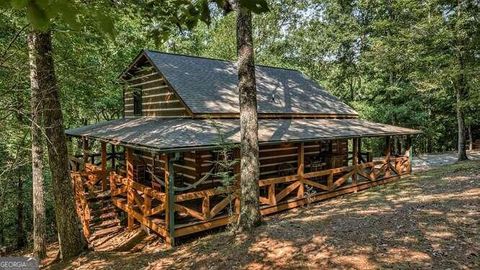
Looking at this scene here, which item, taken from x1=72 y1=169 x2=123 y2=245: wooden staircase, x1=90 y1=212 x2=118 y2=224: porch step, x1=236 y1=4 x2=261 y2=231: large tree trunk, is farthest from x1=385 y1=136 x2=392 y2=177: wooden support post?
x1=90 y1=212 x2=118 y2=224: porch step

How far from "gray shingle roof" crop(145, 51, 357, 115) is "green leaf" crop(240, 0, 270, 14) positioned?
1085cm

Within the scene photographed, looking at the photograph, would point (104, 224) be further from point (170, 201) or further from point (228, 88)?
point (228, 88)

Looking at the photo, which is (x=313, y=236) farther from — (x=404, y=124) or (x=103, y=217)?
(x=404, y=124)

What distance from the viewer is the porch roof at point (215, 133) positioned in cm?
911

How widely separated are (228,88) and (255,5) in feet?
44.1

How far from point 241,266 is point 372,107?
24.4 meters

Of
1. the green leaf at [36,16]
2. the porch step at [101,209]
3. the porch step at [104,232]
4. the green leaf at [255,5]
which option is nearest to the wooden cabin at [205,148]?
the porch step at [101,209]

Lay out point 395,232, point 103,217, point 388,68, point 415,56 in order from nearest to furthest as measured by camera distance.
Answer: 1. point 395,232
2. point 103,217
3. point 415,56
4. point 388,68

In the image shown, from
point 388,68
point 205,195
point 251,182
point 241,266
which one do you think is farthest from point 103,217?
point 388,68

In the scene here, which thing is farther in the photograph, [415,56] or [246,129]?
[415,56]

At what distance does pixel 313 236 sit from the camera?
7098 millimetres

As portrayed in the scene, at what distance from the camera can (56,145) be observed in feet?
26.0

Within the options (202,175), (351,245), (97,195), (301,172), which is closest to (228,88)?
(202,175)

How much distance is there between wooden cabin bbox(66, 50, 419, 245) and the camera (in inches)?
379
